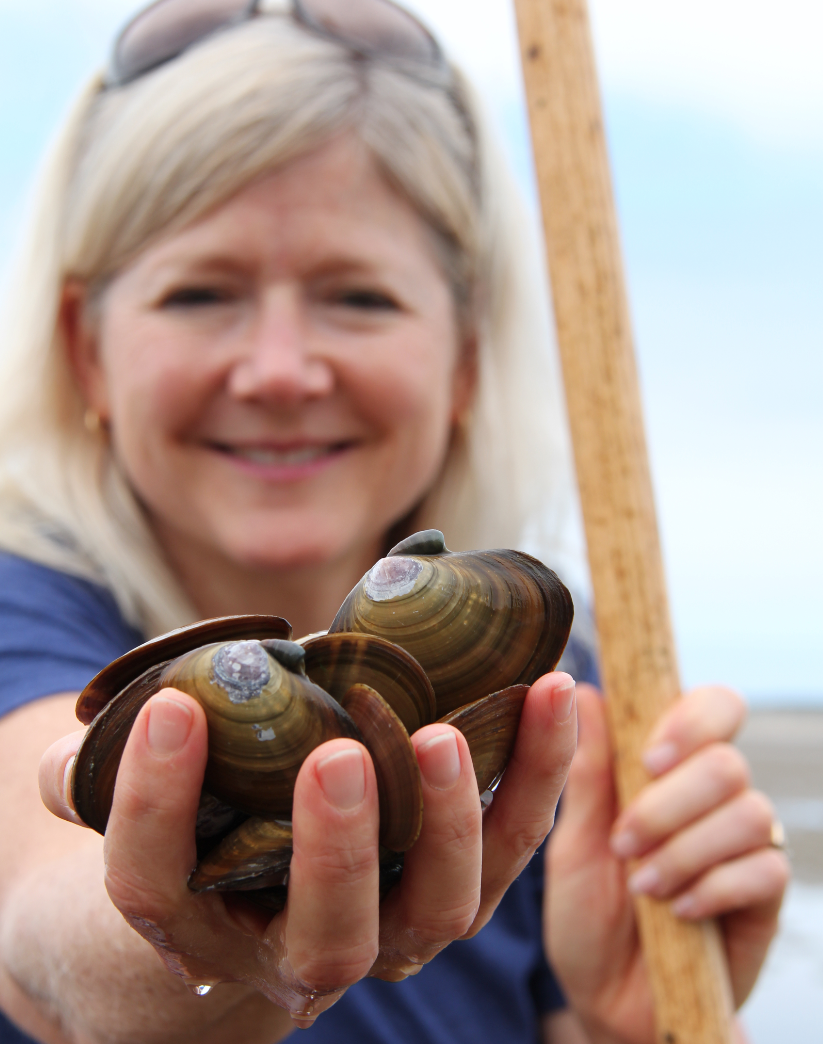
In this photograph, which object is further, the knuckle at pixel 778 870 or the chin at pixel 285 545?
the chin at pixel 285 545

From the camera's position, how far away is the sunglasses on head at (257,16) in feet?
8.82

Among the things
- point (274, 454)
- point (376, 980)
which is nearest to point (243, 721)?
point (274, 454)

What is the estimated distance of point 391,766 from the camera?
84 cm

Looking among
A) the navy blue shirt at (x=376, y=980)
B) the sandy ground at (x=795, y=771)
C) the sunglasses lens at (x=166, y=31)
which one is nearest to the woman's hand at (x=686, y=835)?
the navy blue shirt at (x=376, y=980)

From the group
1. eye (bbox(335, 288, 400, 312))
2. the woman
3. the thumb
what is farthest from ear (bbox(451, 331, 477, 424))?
the thumb

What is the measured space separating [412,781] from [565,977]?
2.23 m

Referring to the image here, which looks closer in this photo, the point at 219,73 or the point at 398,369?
the point at 219,73

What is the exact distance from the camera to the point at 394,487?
2855mm

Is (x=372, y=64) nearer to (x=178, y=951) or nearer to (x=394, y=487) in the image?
(x=394, y=487)

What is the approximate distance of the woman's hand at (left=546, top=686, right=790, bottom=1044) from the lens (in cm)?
208

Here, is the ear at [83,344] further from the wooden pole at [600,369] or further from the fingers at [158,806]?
the fingers at [158,806]

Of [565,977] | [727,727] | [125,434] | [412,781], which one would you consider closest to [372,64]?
[125,434]

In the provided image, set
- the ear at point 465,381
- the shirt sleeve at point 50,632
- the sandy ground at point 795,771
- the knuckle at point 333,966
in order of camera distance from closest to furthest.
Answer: the knuckle at point 333,966, the shirt sleeve at point 50,632, the ear at point 465,381, the sandy ground at point 795,771

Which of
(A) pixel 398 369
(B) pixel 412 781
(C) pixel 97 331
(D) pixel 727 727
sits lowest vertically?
(D) pixel 727 727
